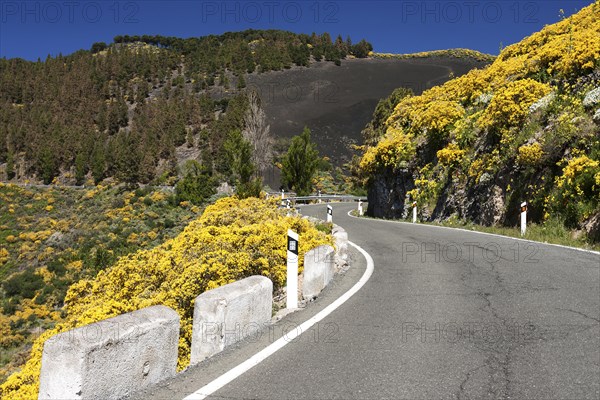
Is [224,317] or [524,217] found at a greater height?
[524,217]

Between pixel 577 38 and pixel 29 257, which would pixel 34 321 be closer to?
pixel 29 257

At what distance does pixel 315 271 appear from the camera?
696 centimetres

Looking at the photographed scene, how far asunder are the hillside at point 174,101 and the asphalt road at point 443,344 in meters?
43.9

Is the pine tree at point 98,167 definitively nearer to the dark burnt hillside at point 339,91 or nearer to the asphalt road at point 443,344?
the dark burnt hillside at point 339,91

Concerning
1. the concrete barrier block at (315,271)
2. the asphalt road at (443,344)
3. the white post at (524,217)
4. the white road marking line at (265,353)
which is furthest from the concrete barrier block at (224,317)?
the white post at (524,217)

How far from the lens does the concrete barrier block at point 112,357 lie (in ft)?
9.96

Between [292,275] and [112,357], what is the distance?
3.38 m

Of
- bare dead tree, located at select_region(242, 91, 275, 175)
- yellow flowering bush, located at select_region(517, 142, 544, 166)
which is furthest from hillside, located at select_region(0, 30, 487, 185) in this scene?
yellow flowering bush, located at select_region(517, 142, 544, 166)

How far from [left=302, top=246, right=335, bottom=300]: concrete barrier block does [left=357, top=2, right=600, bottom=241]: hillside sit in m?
7.04

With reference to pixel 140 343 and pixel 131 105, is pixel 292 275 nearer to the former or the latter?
pixel 140 343

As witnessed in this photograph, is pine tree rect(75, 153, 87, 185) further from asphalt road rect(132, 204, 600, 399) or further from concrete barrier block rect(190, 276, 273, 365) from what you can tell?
concrete barrier block rect(190, 276, 273, 365)

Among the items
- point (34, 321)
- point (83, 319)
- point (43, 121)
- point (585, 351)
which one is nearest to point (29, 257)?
point (34, 321)

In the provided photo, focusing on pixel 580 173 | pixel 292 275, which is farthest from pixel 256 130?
pixel 292 275

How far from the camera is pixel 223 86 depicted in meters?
112
